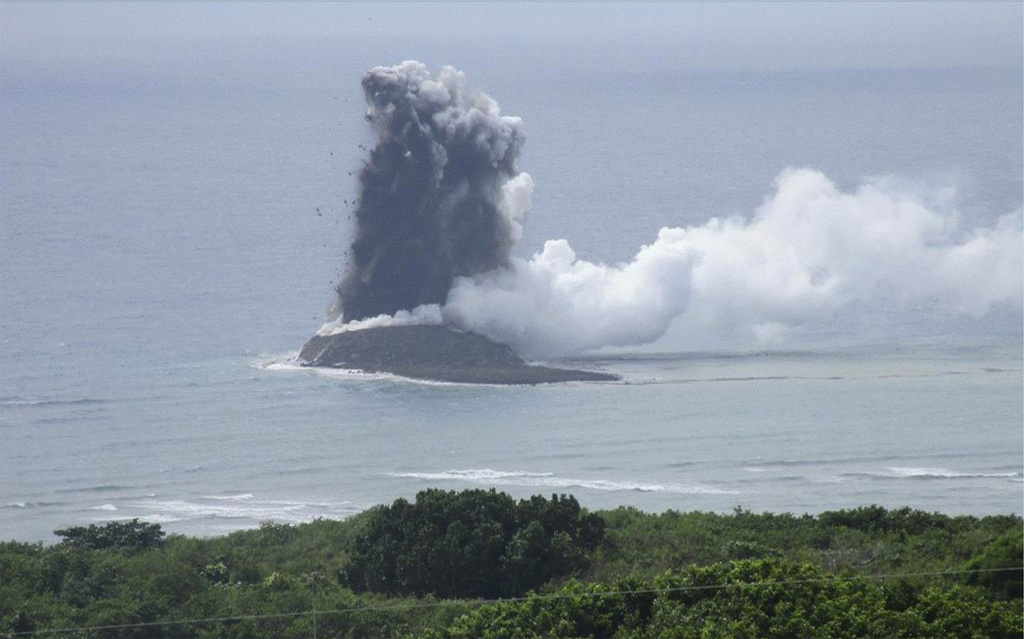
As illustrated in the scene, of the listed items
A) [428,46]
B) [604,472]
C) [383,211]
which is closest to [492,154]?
[383,211]

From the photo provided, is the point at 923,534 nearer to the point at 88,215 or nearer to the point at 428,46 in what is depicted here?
the point at 88,215

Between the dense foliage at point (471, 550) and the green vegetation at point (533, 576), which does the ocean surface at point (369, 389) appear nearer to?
the green vegetation at point (533, 576)

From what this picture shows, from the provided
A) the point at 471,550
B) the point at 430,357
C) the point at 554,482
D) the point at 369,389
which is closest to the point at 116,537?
the point at 471,550

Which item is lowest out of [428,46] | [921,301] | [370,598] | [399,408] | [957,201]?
[370,598]

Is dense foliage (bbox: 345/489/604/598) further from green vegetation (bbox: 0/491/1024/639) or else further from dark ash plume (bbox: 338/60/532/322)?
dark ash plume (bbox: 338/60/532/322)

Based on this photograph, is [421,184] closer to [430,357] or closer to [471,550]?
[430,357]

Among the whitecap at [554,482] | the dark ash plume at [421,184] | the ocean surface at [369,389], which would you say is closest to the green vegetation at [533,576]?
the ocean surface at [369,389]

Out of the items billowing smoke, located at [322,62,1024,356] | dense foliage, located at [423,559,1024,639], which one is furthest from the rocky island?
dense foliage, located at [423,559,1024,639]
